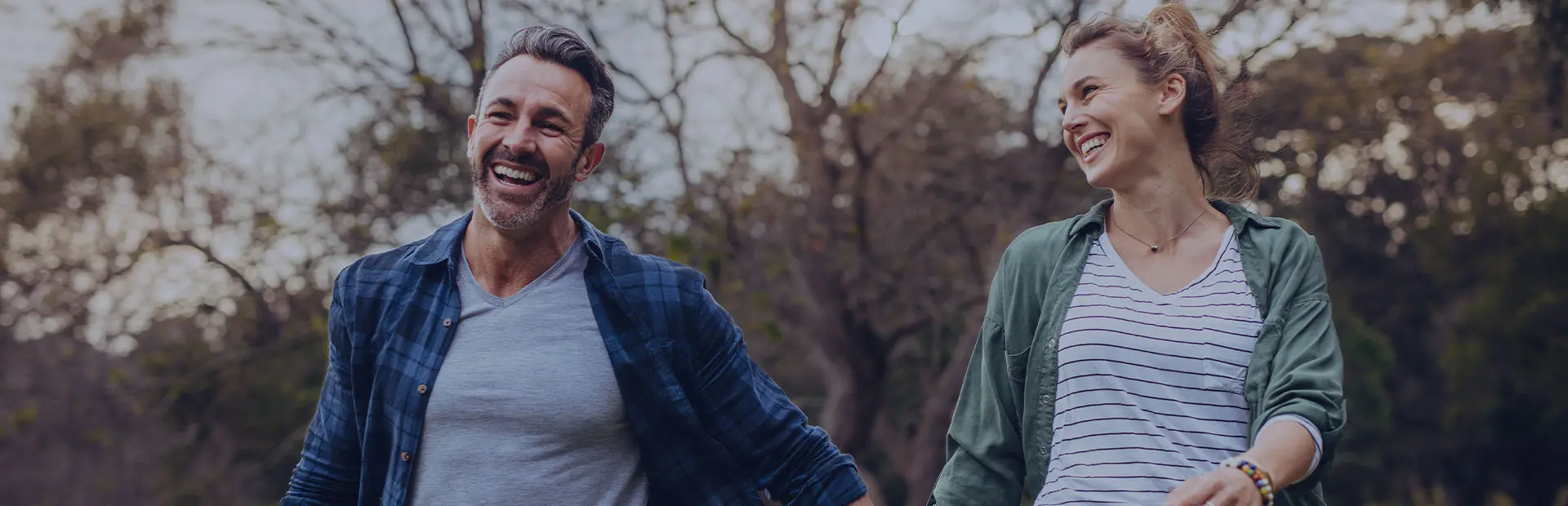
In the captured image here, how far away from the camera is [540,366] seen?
2.64 m

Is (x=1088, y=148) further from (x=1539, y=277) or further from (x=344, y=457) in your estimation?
(x=1539, y=277)

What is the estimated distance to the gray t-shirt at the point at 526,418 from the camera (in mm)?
2584

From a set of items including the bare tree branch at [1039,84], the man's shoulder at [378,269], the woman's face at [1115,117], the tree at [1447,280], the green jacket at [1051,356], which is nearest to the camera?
the green jacket at [1051,356]

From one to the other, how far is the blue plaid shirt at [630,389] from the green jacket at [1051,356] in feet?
0.89

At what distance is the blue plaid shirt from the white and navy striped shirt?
19.2 inches

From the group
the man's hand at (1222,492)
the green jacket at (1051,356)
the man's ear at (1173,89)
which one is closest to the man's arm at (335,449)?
the green jacket at (1051,356)

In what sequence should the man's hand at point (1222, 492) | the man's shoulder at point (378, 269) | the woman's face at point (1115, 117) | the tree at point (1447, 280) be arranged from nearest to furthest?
the man's hand at point (1222, 492) → the woman's face at point (1115, 117) → the man's shoulder at point (378, 269) → the tree at point (1447, 280)

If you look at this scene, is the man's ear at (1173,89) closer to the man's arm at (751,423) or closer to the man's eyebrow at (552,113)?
the man's arm at (751,423)

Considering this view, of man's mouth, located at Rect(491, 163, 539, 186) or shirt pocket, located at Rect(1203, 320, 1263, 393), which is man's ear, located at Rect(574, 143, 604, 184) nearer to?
man's mouth, located at Rect(491, 163, 539, 186)

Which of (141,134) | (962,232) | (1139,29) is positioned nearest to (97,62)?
(141,134)

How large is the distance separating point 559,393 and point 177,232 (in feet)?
28.8

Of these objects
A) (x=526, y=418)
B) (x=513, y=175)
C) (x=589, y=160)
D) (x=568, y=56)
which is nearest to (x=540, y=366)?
(x=526, y=418)

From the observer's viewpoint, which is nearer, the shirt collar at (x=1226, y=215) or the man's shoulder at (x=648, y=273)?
the shirt collar at (x=1226, y=215)

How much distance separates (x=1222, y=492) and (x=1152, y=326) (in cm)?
44
